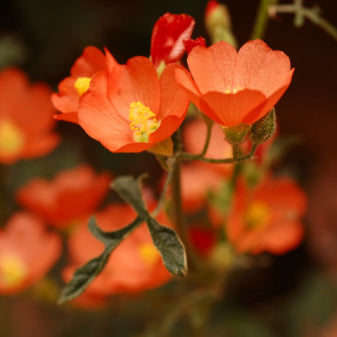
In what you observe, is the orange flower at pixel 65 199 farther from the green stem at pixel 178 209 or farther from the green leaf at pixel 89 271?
the green leaf at pixel 89 271

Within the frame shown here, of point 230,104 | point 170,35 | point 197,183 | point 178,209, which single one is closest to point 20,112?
point 197,183

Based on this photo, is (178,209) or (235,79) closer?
(235,79)

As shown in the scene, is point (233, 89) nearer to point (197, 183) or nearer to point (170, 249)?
point (170, 249)

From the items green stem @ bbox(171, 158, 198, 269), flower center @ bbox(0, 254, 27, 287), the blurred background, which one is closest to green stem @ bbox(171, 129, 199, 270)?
green stem @ bbox(171, 158, 198, 269)

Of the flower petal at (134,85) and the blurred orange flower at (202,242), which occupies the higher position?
the flower petal at (134,85)

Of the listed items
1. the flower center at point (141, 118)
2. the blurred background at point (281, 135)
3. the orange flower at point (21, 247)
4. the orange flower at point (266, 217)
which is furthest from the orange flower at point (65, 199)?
the flower center at point (141, 118)

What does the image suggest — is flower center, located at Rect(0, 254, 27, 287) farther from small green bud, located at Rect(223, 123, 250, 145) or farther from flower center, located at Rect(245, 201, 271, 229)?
small green bud, located at Rect(223, 123, 250, 145)
